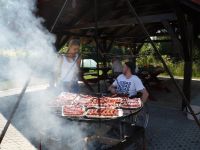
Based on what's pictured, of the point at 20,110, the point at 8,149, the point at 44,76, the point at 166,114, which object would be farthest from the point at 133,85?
the point at 44,76

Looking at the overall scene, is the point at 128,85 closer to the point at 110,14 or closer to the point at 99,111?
the point at 99,111

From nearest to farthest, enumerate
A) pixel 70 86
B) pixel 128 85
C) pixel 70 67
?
pixel 128 85
pixel 70 67
pixel 70 86

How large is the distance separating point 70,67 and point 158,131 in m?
2.00

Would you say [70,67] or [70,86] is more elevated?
[70,67]

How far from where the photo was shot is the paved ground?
3.93 metres

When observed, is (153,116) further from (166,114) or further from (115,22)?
(115,22)

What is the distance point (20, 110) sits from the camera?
6.14 meters

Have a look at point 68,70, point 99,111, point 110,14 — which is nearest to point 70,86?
point 68,70

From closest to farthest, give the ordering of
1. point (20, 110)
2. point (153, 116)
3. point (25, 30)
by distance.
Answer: point (25, 30)
point (153, 116)
point (20, 110)

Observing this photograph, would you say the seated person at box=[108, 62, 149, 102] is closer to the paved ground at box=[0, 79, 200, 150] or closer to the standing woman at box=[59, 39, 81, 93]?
→ the paved ground at box=[0, 79, 200, 150]

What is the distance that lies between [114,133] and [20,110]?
3.28 metres

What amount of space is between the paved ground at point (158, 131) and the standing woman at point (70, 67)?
2.79 feet

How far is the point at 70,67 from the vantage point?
4.84 meters

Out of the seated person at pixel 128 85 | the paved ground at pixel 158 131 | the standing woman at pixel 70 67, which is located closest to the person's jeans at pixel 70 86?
the standing woman at pixel 70 67
